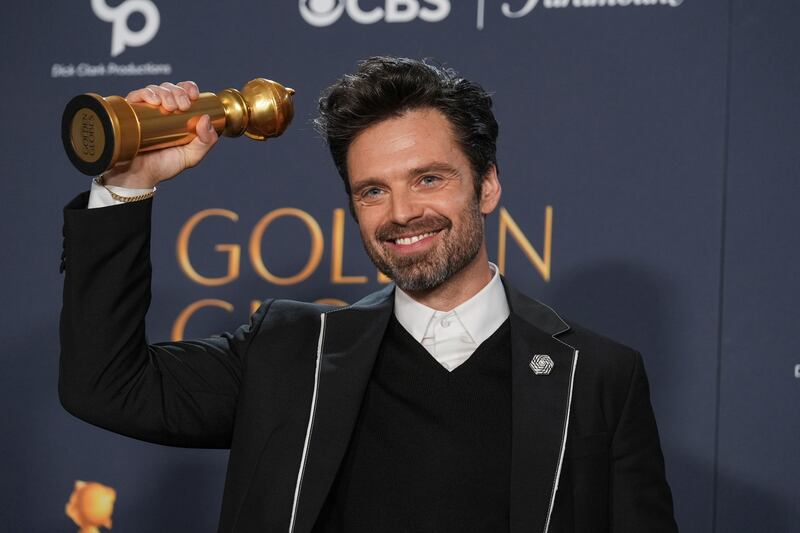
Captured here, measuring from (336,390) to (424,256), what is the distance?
0.27 meters

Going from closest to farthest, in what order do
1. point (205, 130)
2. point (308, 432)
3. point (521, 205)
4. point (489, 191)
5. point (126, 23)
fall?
point (205, 130) → point (308, 432) → point (489, 191) → point (521, 205) → point (126, 23)

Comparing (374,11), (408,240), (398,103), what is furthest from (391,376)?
(374,11)

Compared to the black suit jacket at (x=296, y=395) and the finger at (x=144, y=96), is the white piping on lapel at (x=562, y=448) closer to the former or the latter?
the black suit jacket at (x=296, y=395)

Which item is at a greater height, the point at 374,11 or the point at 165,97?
the point at 374,11

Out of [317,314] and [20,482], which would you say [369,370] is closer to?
[317,314]

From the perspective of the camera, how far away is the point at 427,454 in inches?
70.1

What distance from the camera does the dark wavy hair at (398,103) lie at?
1.97m

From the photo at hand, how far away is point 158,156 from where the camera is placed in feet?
5.28

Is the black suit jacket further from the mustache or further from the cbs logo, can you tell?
the cbs logo

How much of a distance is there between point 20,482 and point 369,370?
1.62m

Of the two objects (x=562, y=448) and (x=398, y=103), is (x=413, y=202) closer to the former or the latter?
(x=398, y=103)

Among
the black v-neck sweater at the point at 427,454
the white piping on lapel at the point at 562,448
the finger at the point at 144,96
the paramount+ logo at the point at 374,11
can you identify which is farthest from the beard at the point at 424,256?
the paramount+ logo at the point at 374,11

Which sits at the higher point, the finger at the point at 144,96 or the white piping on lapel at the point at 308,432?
the finger at the point at 144,96

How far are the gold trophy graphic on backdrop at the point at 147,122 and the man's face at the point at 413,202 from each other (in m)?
0.24
